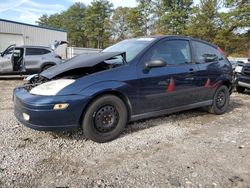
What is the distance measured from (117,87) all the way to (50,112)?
1.03 m

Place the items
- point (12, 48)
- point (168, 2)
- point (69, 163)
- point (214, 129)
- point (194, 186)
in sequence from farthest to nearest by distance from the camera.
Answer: point (168, 2) < point (12, 48) < point (214, 129) < point (69, 163) < point (194, 186)

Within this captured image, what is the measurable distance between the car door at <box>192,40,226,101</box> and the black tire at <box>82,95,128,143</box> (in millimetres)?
1913

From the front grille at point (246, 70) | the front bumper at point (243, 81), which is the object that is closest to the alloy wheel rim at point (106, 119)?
the front bumper at point (243, 81)

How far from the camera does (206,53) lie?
18.8ft

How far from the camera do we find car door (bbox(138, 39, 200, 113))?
453 centimetres

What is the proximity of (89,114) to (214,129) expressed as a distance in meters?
2.41

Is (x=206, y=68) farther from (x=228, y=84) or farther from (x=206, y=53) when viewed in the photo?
(x=228, y=84)

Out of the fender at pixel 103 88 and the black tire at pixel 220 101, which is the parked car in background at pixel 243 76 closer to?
the black tire at pixel 220 101

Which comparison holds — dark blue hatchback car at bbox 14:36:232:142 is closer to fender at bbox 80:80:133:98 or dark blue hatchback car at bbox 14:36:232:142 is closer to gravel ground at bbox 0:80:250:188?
fender at bbox 80:80:133:98

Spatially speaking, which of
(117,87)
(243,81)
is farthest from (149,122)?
(243,81)

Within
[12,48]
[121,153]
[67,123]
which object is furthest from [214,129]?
[12,48]

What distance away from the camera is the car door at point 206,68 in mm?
5449

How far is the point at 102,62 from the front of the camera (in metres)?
4.29

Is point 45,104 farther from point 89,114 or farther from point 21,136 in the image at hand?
point 21,136
